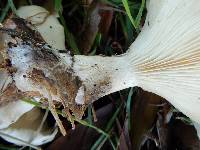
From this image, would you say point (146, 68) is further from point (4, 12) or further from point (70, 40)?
point (4, 12)

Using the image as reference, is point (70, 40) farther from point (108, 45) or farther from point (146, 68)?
point (146, 68)

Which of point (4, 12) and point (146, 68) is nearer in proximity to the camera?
point (146, 68)

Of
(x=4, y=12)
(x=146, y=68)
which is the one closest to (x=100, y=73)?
(x=146, y=68)

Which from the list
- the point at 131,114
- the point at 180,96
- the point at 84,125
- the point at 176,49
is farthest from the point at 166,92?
the point at 84,125

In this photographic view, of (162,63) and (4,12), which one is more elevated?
(4,12)

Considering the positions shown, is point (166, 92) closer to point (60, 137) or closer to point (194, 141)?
point (194, 141)

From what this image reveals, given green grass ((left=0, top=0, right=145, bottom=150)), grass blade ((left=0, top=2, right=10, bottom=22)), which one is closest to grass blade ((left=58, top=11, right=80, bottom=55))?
green grass ((left=0, top=0, right=145, bottom=150))

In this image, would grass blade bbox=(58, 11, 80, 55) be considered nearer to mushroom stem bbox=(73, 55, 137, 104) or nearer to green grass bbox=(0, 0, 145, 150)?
green grass bbox=(0, 0, 145, 150)

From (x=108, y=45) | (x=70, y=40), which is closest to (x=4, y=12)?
(x=70, y=40)
